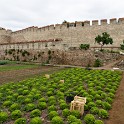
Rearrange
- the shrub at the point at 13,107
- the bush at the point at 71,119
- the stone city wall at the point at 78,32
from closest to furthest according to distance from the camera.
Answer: the bush at the point at 71,119 → the shrub at the point at 13,107 → the stone city wall at the point at 78,32

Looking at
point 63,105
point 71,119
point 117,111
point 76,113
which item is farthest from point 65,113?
point 117,111

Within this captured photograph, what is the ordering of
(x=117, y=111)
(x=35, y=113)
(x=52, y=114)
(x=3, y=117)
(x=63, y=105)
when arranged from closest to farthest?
(x=3, y=117) → (x=52, y=114) → (x=35, y=113) → (x=117, y=111) → (x=63, y=105)

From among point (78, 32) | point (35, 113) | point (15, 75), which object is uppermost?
point (78, 32)

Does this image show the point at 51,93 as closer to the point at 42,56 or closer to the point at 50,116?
the point at 50,116

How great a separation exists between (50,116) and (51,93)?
309 cm

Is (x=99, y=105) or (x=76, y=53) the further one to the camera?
(x=76, y=53)

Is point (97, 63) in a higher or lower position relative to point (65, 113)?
higher

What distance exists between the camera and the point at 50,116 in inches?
284

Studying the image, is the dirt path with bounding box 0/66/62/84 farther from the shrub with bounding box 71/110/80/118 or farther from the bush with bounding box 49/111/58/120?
the shrub with bounding box 71/110/80/118

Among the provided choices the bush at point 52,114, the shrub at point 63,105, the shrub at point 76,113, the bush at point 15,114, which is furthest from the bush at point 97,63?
the bush at point 15,114

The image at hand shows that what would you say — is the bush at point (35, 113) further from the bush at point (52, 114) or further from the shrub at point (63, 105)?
the shrub at point (63, 105)

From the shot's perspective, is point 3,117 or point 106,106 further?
point 106,106

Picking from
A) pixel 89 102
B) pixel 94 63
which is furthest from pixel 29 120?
pixel 94 63

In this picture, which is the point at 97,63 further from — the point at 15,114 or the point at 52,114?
the point at 15,114
